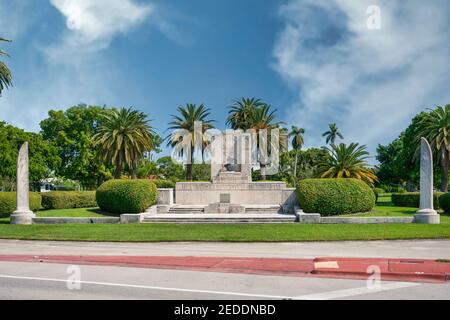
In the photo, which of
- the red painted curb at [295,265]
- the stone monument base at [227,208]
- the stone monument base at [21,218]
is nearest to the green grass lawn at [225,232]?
the stone monument base at [21,218]

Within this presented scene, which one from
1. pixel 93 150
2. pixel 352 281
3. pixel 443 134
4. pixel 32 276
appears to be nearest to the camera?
pixel 352 281

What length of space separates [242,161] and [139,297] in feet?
118

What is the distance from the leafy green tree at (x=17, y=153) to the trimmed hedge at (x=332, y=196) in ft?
117

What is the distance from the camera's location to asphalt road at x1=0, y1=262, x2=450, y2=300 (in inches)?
337

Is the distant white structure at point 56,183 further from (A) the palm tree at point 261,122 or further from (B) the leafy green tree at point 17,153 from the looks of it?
(A) the palm tree at point 261,122

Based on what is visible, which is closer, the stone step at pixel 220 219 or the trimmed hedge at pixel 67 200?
the stone step at pixel 220 219

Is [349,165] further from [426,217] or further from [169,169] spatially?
[169,169]

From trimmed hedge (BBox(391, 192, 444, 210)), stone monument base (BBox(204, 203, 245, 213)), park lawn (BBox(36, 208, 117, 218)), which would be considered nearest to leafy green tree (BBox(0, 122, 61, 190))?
park lawn (BBox(36, 208, 117, 218))

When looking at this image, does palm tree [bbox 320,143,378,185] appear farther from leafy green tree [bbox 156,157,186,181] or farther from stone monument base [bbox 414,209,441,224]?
leafy green tree [bbox 156,157,186,181]

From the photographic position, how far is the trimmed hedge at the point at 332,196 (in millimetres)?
28344

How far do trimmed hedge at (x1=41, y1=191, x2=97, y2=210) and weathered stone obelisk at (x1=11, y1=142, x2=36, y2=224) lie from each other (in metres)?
7.46

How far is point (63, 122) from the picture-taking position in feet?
207
